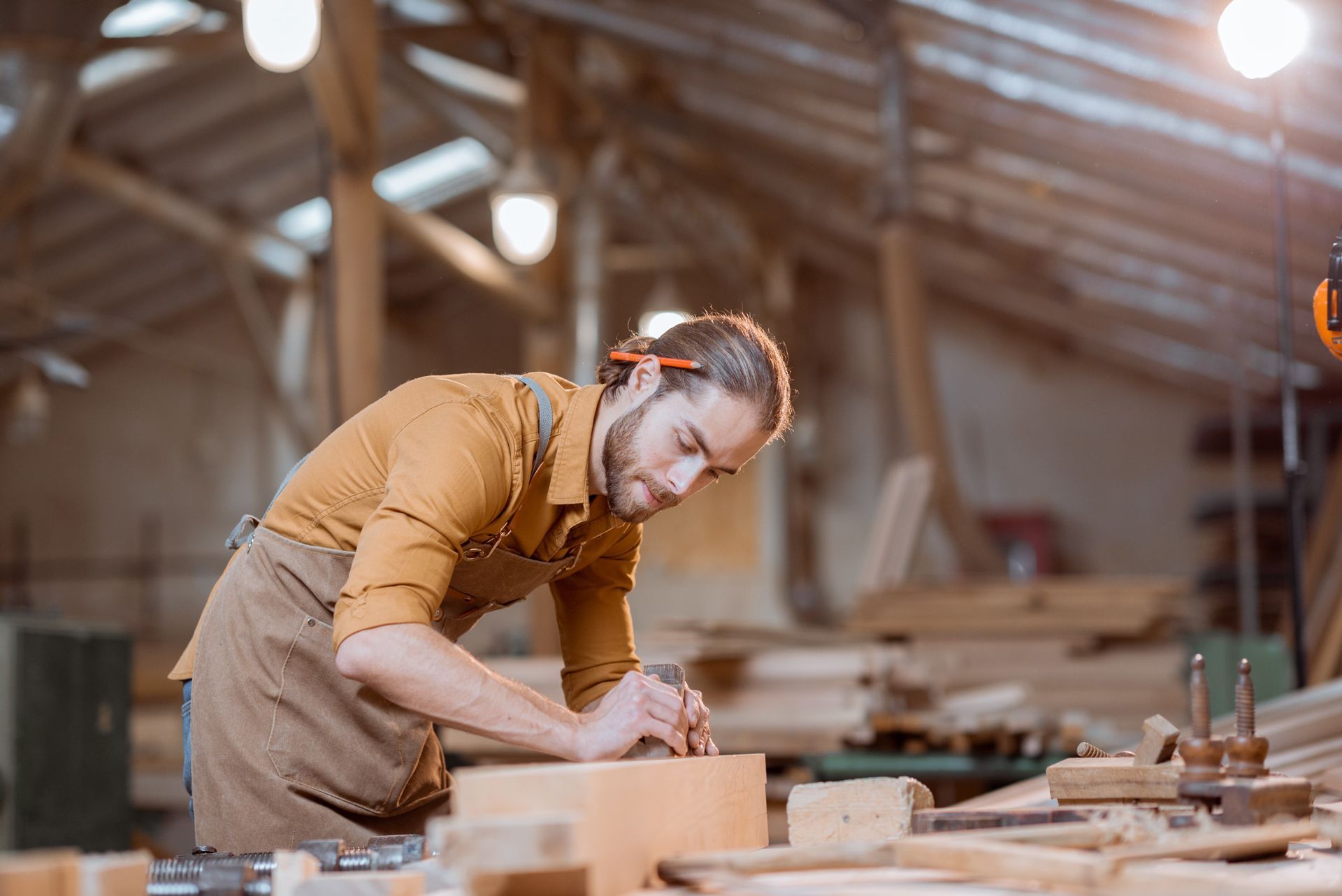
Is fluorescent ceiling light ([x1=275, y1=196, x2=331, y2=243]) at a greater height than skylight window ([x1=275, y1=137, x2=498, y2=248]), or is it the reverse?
skylight window ([x1=275, y1=137, x2=498, y2=248])

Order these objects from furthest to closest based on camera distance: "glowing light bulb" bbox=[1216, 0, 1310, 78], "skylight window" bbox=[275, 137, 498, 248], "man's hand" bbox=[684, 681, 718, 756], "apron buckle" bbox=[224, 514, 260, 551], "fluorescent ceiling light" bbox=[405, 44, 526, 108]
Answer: "skylight window" bbox=[275, 137, 498, 248], "fluorescent ceiling light" bbox=[405, 44, 526, 108], "glowing light bulb" bbox=[1216, 0, 1310, 78], "apron buckle" bbox=[224, 514, 260, 551], "man's hand" bbox=[684, 681, 718, 756]

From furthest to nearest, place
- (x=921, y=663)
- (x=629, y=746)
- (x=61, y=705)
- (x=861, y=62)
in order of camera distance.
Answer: (x=861, y=62), (x=921, y=663), (x=61, y=705), (x=629, y=746)

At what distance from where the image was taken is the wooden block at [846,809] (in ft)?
6.64

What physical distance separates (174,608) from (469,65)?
9.03m

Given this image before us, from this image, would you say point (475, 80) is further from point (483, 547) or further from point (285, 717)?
point (285, 717)

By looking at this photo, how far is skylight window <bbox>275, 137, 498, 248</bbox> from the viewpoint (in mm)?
14695

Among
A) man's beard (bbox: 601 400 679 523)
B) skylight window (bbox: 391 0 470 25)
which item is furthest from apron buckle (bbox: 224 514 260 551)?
skylight window (bbox: 391 0 470 25)

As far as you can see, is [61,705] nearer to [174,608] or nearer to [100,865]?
[100,865]

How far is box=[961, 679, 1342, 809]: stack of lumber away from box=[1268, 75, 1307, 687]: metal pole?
0.62 m

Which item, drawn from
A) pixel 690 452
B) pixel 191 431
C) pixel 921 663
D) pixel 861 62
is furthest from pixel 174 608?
pixel 690 452

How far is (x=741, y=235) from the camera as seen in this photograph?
49.3 ft

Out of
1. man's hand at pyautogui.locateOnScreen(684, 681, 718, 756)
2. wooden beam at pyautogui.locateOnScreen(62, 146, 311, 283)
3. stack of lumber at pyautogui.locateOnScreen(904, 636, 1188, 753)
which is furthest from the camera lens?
wooden beam at pyautogui.locateOnScreen(62, 146, 311, 283)

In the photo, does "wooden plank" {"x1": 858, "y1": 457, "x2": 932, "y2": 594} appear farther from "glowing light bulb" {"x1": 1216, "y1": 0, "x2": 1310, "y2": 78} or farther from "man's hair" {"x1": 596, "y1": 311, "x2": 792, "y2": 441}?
"man's hair" {"x1": 596, "y1": 311, "x2": 792, "y2": 441}

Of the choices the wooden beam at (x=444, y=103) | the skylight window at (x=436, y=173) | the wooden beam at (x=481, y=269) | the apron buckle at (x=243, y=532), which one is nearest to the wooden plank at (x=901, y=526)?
the wooden beam at (x=481, y=269)
